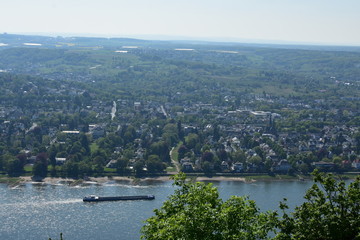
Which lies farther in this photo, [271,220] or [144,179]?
[144,179]

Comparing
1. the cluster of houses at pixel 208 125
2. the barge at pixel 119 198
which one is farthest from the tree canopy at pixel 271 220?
the cluster of houses at pixel 208 125

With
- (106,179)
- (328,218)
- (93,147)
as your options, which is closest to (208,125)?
(93,147)

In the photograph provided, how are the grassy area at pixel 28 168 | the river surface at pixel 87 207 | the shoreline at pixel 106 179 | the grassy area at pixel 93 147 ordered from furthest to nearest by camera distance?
the grassy area at pixel 93 147
the grassy area at pixel 28 168
the shoreline at pixel 106 179
the river surface at pixel 87 207

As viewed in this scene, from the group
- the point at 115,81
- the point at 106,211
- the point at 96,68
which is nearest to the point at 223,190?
the point at 106,211

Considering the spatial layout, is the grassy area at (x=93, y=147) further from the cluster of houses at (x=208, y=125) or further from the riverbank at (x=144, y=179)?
the riverbank at (x=144, y=179)

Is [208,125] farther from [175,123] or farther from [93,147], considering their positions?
[93,147]

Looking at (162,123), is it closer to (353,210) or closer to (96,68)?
(353,210)
